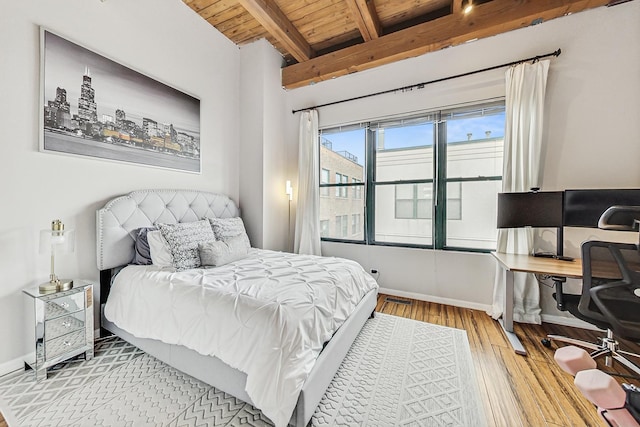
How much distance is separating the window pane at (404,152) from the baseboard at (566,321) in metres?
1.93

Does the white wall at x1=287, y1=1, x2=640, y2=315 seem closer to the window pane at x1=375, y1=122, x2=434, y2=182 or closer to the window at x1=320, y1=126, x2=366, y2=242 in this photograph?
the window pane at x1=375, y1=122, x2=434, y2=182

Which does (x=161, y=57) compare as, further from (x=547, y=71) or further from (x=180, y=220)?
(x=547, y=71)

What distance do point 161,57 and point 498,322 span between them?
4.57 meters

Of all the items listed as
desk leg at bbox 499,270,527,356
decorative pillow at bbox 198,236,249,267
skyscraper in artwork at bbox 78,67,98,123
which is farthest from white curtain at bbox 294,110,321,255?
skyscraper in artwork at bbox 78,67,98,123

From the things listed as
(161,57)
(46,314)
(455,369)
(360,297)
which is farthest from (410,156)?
(46,314)

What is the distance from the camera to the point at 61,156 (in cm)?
198

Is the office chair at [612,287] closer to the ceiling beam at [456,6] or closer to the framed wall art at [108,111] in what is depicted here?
the ceiling beam at [456,6]

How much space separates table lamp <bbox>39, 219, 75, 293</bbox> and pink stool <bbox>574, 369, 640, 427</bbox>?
9.78 ft

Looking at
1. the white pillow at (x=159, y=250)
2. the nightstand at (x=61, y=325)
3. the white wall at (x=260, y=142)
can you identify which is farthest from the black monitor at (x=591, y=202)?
the nightstand at (x=61, y=325)

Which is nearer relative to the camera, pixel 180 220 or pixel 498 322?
pixel 498 322

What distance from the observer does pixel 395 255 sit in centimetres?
337

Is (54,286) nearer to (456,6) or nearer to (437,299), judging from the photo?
(437,299)

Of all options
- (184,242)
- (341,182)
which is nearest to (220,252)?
(184,242)

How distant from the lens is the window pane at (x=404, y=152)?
3.23 meters
